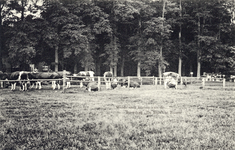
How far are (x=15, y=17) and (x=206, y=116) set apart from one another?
2699cm

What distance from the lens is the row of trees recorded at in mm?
27641

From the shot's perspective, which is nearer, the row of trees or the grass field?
the grass field

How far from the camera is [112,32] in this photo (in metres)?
33.3

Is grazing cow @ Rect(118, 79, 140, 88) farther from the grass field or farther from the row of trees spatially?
the grass field

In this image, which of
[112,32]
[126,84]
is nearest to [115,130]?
[126,84]

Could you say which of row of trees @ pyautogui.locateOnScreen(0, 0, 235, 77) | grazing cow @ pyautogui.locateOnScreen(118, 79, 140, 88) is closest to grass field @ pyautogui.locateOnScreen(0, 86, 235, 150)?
grazing cow @ pyautogui.locateOnScreen(118, 79, 140, 88)

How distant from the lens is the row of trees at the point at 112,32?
27.6 m

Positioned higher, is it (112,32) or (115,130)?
(112,32)

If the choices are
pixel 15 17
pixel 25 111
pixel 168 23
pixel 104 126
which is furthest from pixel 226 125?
pixel 168 23

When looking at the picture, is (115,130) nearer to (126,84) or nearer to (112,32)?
(126,84)

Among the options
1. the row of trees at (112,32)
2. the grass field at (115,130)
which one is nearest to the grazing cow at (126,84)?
the row of trees at (112,32)

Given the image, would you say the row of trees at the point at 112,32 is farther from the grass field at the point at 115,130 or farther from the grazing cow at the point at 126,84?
the grass field at the point at 115,130

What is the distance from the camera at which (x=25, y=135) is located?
16.9ft

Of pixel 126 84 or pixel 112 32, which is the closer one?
pixel 126 84
